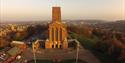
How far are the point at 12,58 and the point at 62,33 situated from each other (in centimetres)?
1065

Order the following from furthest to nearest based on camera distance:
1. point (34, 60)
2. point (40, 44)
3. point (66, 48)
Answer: point (40, 44) < point (66, 48) < point (34, 60)

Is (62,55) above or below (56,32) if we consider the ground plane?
below

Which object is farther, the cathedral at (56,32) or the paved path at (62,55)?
the cathedral at (56,32)

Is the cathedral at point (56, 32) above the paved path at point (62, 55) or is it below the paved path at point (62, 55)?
above

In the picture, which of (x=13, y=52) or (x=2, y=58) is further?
(x=13, y=52)

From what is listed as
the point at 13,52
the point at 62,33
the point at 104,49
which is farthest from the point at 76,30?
Answer: the point at 13,52

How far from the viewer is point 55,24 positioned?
121ft

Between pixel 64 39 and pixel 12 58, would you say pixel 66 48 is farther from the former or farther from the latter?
pixel 12 58

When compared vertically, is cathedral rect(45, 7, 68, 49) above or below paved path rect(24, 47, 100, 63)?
above

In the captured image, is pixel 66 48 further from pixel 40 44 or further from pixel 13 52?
pixel 13 52

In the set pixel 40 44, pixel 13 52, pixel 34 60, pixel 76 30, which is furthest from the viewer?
pixel 76 30

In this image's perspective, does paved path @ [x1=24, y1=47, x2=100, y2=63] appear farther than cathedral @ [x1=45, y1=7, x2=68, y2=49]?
No

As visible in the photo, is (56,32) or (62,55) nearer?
(62,55)

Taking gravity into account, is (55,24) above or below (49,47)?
above
